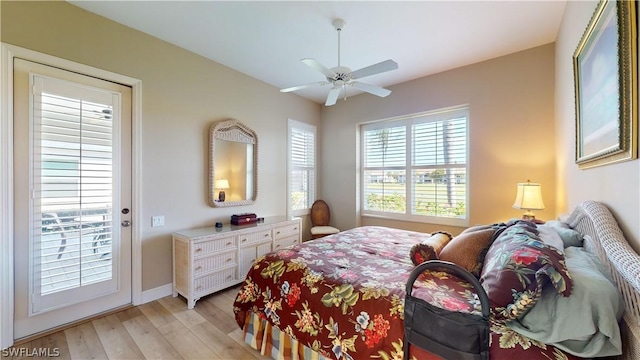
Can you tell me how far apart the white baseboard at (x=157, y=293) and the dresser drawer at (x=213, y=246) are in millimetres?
629

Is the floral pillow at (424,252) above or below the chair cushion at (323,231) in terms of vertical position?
above

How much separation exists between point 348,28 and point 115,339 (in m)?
3.49

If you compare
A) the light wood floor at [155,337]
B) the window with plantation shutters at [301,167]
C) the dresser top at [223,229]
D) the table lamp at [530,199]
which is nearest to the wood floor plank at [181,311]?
the light wood floor at [155,337]

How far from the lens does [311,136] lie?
4812 millimetres

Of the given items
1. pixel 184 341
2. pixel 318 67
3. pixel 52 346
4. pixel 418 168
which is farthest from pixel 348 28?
pixel 52 346

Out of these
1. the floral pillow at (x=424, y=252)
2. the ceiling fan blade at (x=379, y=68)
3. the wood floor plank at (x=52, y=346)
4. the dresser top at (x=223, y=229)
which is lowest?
the wood floor plank at (x=52, y=346)

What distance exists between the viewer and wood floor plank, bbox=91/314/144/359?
1.88 m

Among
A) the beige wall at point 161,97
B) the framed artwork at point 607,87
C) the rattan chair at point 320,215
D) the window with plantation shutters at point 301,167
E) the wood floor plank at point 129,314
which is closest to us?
the framed artwork at point 607,87

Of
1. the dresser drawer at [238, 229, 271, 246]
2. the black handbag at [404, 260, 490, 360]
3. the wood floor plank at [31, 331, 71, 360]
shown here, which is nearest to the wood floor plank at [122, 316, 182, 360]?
the wood floor plank at [31, 331, 71, 360]

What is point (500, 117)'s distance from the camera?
123 inches

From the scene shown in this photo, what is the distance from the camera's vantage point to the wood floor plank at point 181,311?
2332mm

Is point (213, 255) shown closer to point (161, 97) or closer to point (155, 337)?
point (155, 337)

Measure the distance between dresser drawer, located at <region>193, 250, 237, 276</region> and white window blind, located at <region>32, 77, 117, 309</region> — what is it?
792 millimetres

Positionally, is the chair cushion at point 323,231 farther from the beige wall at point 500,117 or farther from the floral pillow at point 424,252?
the floral pillow at point 424,252
